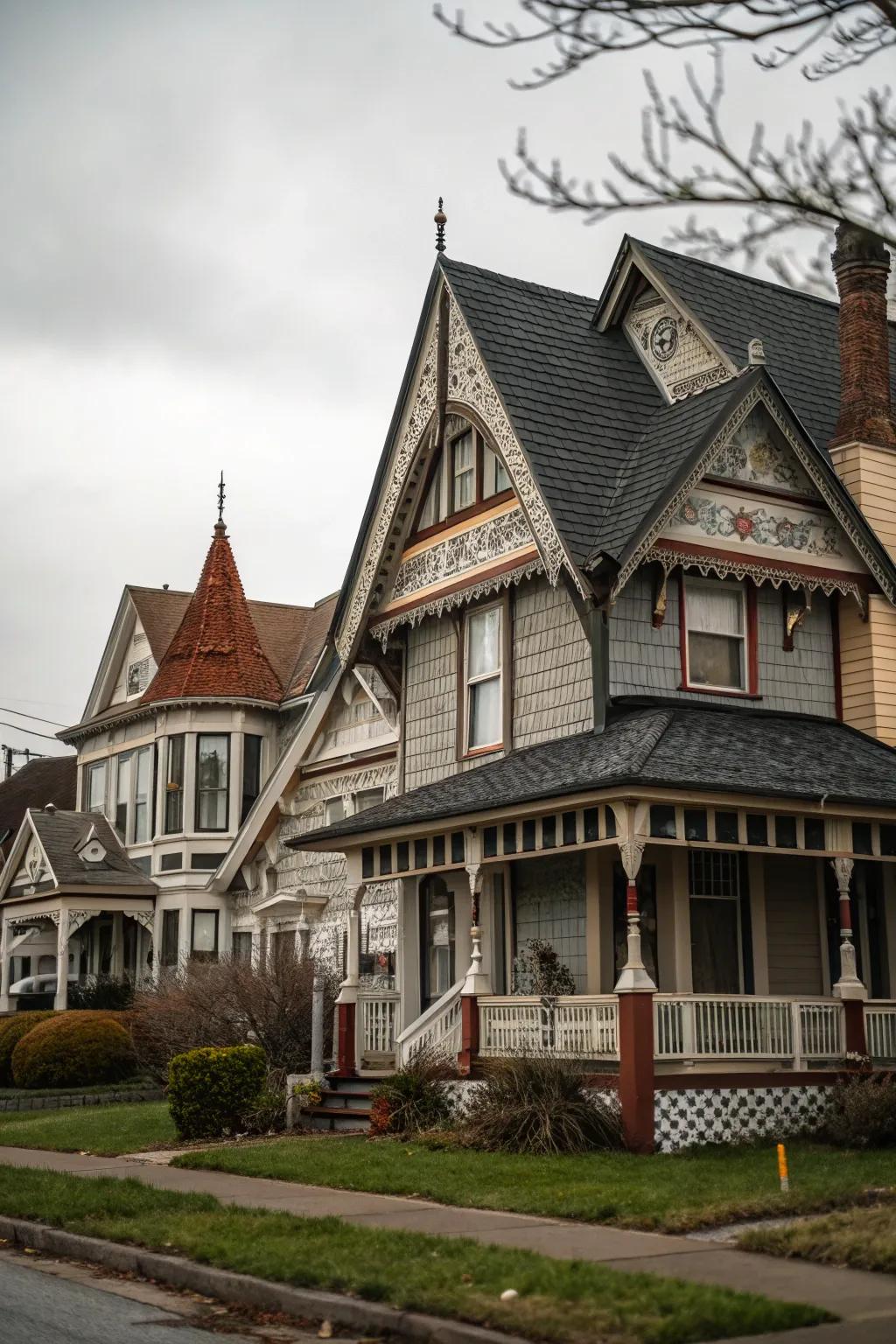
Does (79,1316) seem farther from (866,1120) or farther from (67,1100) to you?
(67,1100)

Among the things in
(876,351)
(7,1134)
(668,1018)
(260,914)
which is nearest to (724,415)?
(876,351)

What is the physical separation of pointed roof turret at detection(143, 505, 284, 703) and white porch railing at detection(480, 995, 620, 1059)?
1728 centimetres

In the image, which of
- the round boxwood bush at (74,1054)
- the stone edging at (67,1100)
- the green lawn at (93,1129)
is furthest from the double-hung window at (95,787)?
the green lawn at (93,1129)

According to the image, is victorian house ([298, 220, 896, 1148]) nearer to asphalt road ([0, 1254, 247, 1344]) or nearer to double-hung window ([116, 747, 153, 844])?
asphalt road ([0, 1254, 247, 1344])

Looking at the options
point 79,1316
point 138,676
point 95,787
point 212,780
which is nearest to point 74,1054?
point 212,780

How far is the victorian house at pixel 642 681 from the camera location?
692 inches

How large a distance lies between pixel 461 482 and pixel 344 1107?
28.7ft

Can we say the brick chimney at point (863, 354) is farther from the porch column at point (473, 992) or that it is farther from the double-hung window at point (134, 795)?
the double-hung window at point (134, 795)

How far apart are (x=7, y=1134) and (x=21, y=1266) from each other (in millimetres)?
9894

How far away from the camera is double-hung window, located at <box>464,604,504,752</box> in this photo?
22.2 metres

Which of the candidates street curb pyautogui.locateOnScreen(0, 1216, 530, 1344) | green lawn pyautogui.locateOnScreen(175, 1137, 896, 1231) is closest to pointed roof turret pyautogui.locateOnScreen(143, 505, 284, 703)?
green lawn pyautogui.locateOnScreen(175, 1137, 896, 1231)

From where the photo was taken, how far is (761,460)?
21016mm

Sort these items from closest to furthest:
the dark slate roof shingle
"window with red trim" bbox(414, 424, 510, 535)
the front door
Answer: "window with red trim" bbox(414, 424, 510, 535), the front door, the dark slate roof shingle

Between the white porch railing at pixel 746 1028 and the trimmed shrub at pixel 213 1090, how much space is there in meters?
5.54
